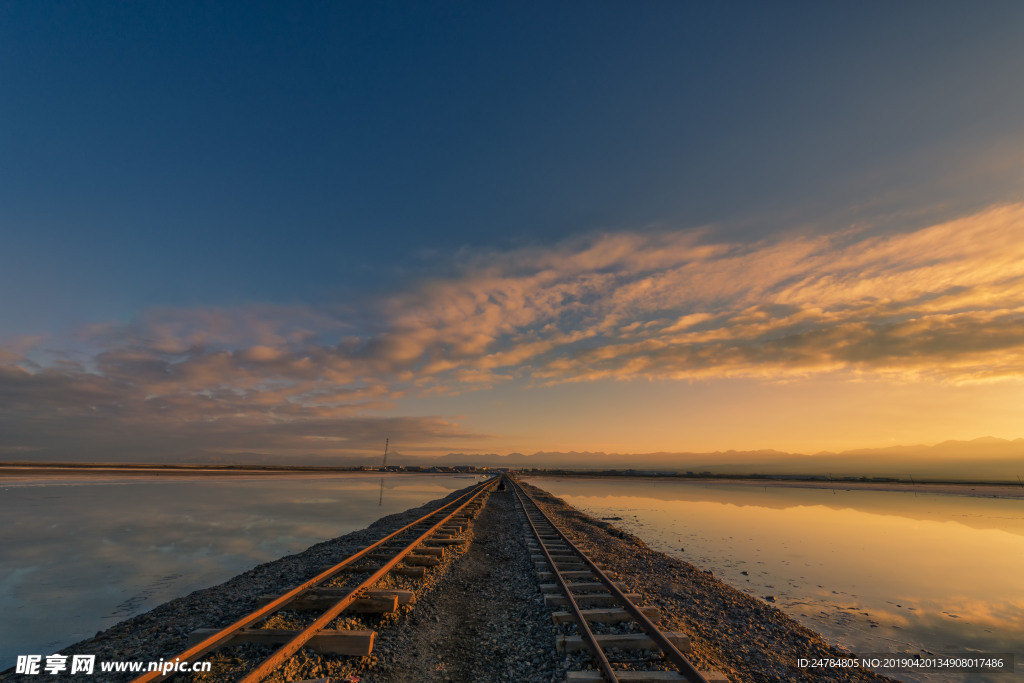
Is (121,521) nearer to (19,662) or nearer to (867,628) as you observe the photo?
(19,662)

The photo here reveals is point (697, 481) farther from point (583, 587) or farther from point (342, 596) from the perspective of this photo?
point (342, 596)

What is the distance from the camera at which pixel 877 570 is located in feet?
52.2

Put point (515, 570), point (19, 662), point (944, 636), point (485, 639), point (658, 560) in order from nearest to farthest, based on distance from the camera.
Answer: point (19, 662) < point (485, 639) < point (944, 636) < point (515, 570) < point (658, 560)

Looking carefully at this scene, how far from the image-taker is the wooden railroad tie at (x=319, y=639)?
6863 millimetres

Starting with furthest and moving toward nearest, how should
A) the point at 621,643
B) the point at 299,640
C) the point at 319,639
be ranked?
the point at 621,643 → the point at 319,639 → the point at 299,640

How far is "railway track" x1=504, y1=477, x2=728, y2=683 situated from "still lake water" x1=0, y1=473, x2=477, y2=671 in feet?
30.2

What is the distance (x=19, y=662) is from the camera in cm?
691

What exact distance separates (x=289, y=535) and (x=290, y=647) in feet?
49.3

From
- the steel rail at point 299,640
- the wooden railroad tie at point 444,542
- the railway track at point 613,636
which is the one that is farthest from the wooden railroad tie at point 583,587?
the wooden railroad tie at point 444,542

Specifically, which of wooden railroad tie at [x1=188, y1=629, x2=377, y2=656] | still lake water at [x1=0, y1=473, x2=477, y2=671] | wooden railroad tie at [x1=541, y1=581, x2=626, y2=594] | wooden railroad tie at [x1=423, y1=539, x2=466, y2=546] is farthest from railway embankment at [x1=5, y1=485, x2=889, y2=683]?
wooden railroad tie at [x1=423, y1=539, x2=466, y2=546]

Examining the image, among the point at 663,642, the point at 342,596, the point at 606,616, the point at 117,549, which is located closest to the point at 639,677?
the point at 663,642

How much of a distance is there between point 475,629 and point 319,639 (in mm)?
3220

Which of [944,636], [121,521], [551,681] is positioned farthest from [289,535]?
[944,636]

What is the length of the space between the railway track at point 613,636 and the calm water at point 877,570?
493 cm
